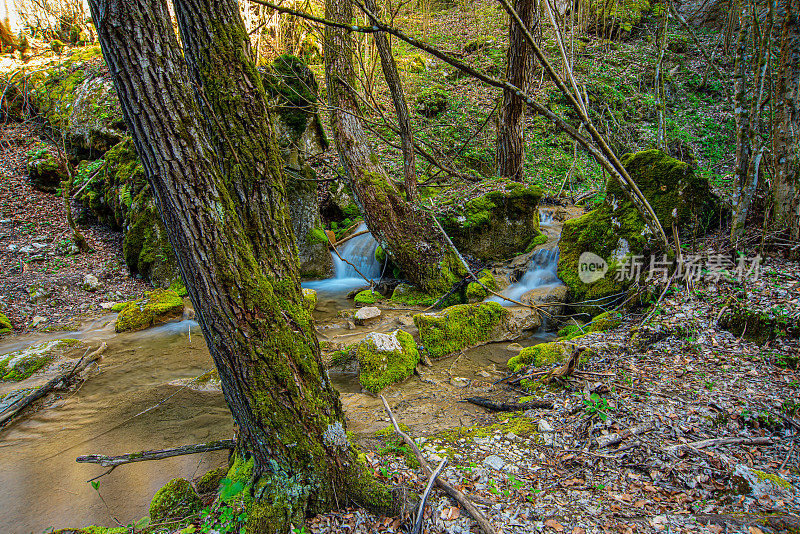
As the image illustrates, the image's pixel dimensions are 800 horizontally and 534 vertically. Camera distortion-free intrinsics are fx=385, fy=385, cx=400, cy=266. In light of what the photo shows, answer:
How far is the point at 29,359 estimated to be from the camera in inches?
213

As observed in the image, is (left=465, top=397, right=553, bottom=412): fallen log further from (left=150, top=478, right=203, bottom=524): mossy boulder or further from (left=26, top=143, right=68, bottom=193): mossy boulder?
(left=26, top=143, right=68, bottom=193): mossy boulder

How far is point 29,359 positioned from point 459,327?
239 inches

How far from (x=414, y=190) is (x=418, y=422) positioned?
476 centimetres

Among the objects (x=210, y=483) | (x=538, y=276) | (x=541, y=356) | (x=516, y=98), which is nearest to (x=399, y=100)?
(x=516, y=98)

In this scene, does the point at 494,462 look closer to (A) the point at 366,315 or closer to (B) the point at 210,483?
(B) the point at 210,483

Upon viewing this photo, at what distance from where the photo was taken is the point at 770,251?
181 inches

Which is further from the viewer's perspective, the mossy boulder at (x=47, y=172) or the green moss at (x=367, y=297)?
the mossy boulder at (x=47, y=172)

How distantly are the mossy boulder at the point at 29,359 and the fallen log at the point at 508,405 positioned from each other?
6.00m

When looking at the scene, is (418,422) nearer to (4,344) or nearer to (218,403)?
(218,403)

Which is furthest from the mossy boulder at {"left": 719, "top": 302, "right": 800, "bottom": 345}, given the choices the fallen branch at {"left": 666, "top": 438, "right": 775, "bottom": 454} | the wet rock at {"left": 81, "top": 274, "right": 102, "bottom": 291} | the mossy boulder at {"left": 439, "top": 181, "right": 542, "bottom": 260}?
the wet rock at {"left": 81, "top": 274, "right": 102, "bottom": 291}

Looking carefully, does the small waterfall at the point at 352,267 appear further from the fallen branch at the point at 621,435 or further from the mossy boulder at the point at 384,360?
the fallen branch at the point at 621,435

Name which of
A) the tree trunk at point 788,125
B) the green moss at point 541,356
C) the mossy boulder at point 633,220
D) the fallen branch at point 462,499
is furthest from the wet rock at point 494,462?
the tree trunk at point 788,125

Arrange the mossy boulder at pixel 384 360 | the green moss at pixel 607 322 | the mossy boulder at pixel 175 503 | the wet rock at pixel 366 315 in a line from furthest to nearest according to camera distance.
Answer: the wet rock at pixel 366 315, the green moss at pixel 607 322, the mossy boulder at pixel 384 360, the mossy boulder at pixel 175 503

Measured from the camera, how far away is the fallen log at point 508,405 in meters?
3.46
